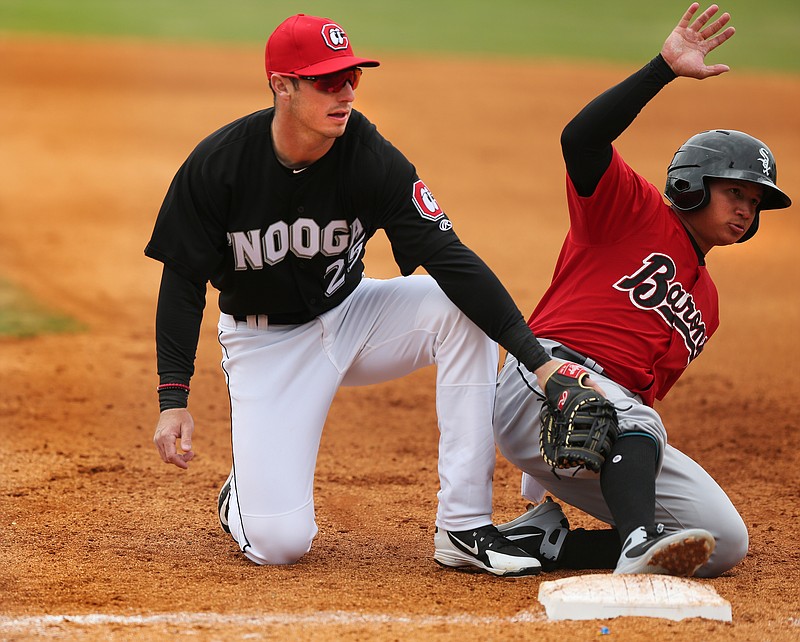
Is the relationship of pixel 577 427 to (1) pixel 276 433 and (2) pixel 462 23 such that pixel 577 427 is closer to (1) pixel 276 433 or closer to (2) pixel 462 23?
(1) pixel 276 433

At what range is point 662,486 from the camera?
10.9ft

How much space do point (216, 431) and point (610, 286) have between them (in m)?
2.64

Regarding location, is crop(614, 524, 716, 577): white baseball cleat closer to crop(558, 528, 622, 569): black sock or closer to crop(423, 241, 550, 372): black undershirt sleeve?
crop(558, 528, 622, 569): black sock

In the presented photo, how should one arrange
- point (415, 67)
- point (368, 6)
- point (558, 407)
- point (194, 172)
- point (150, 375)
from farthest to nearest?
point (368, 6) < point (415, 67) < point (150, 375) < point (194, 172) < point (558, 407)

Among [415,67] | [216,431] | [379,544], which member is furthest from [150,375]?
[415,67]

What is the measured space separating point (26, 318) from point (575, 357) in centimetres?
505

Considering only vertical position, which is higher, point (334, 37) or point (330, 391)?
point (334, 37)

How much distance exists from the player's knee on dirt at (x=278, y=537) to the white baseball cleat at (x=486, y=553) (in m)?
0.44

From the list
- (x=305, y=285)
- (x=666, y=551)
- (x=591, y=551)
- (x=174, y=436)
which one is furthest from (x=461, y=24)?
(x=666, y=551)

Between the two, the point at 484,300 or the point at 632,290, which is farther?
the point at 632,290

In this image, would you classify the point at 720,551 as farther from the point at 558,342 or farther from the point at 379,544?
the point at 379,544

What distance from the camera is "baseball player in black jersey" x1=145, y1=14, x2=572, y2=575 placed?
3.30 m

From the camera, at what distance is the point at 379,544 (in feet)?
12.3

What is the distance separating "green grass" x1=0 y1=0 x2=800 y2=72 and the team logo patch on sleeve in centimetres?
1484
